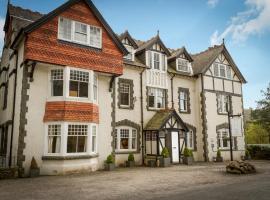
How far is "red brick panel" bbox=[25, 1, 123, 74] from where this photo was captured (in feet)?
54.7

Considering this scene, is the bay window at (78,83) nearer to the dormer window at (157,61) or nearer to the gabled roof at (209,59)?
the dormer window at (157,61)

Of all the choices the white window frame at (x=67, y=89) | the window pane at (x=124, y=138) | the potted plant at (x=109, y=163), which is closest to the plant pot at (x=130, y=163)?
the window pane at (x=124, y=138)

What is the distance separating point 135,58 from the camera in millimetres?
25047

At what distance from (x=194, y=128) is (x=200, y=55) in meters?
9.97

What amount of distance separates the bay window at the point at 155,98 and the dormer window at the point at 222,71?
7653mm

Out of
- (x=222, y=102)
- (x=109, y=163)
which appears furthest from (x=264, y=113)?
(x=109, y=163)

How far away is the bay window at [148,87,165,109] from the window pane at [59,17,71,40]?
→ 939cm

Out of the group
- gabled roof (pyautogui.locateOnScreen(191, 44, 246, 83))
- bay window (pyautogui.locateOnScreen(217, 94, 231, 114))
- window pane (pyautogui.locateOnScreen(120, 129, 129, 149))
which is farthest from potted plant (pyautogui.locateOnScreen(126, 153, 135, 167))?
bay window (pyautogui.locateOnScreen(217, 94, 231, 114))

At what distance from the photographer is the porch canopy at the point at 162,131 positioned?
2239 cm

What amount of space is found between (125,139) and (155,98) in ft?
16.7

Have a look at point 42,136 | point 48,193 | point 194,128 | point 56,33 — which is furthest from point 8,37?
point 194,128

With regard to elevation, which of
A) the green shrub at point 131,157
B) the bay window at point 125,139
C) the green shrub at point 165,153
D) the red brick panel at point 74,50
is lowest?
the green shrub at point 131,157

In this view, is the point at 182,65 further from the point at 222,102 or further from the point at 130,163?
the point at 130,163

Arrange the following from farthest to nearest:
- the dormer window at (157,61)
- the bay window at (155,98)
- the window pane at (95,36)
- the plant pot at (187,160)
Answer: the dormer window at (157,61) < the bay window at (155,98) < the plant pot at (187,160) < the window pane at (95,36)
